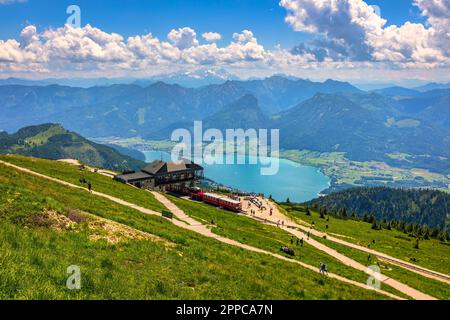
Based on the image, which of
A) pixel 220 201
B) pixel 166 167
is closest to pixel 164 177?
pixel 166 167

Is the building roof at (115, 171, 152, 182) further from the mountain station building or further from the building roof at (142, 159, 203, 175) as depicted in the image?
the building roof at (142, 159, 203, 175)

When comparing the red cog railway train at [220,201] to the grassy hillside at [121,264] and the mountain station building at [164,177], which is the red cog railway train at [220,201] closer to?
the mountain station building at [164,177]

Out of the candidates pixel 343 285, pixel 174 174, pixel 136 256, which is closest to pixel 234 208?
pixel 174 174

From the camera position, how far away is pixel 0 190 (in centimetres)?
3094

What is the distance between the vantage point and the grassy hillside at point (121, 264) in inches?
685

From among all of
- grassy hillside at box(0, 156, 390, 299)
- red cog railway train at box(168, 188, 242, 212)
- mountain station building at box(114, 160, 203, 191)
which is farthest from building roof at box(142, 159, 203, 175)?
grassy hillside at box(0, 156, 390, 299)

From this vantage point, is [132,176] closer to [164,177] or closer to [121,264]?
[164,177]

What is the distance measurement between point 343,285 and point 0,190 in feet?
111

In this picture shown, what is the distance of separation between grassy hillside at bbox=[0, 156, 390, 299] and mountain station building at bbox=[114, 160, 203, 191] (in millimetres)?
61746

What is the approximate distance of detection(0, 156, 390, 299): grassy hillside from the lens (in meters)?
17.4

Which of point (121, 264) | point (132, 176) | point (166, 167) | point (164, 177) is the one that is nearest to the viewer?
point (121, 264)

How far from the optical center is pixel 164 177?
105 metres

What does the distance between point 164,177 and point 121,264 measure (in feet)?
273
